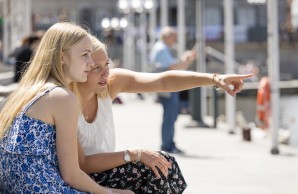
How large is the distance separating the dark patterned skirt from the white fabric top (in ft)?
0.49

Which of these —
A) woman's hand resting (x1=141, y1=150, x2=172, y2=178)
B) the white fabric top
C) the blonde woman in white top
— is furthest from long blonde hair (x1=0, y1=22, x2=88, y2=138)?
woman's hand resting (x1=141, y1=150, x2=172, y2=178)

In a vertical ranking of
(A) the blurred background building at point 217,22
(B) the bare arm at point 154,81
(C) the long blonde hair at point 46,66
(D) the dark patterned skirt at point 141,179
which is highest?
(C) the long blonde hair at point 46,66

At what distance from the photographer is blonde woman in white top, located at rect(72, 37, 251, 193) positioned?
4.79 metres

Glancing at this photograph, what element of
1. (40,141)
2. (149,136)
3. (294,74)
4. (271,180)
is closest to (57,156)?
(40,141)

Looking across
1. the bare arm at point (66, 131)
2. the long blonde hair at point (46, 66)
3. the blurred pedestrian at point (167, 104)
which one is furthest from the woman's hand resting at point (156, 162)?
the blurred pedestrian at point (167, 104)

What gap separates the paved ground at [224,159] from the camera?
910 centimetres

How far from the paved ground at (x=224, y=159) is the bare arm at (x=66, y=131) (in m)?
4.27

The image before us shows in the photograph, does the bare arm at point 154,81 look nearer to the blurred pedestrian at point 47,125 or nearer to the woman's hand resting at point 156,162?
the woman's hand resting at point 156,162

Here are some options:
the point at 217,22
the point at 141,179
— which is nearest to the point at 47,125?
the point at 141,179

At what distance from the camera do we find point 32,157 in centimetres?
430

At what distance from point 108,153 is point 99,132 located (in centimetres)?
14

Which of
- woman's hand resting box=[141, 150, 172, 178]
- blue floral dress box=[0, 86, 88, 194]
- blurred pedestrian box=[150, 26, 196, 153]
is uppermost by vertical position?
blue floral dress box=[0, 86, 88, 194]

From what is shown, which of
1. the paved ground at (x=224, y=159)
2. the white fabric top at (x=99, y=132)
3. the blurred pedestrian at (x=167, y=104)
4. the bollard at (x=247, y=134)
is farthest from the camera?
the bollard at (x=247, y=134)

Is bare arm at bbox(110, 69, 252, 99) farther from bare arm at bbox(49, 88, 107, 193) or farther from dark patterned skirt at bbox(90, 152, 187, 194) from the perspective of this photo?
bare arm at bbox(49, 88, 107, 193)
